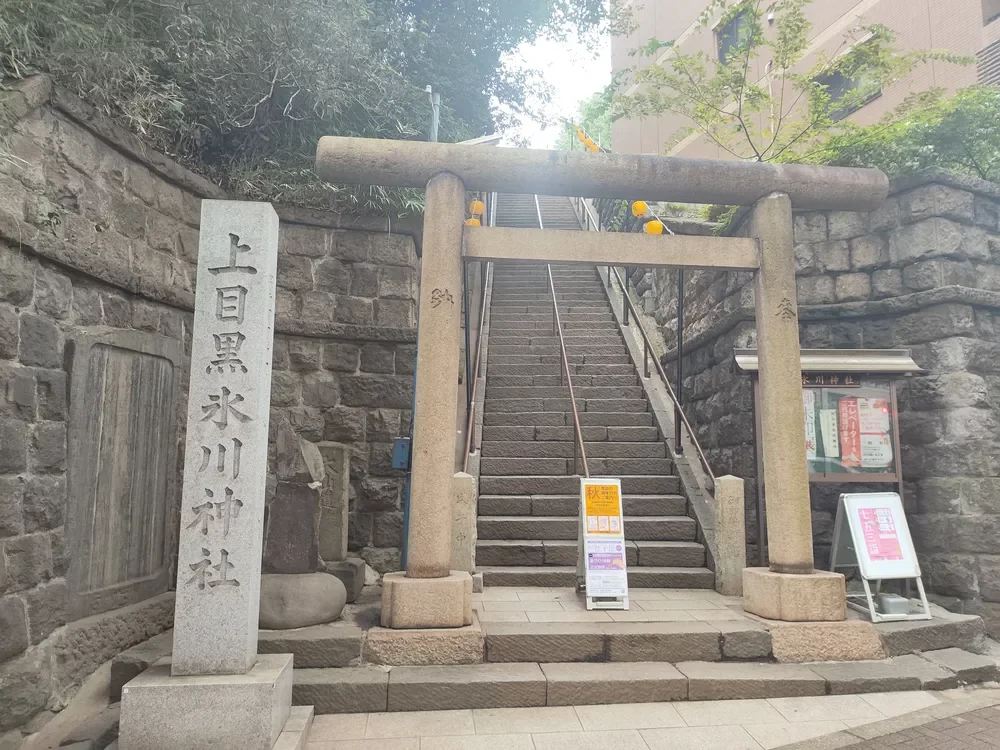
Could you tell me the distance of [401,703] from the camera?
3773 mm

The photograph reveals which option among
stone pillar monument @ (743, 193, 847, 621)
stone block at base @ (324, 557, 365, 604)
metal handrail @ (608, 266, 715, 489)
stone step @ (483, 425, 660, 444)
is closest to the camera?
stone pillar monument @ (743, 193, 847, 621)

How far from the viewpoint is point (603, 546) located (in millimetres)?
5082

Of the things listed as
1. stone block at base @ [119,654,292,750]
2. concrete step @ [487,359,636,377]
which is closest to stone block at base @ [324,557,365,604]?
stone block at base @ [119,654,292,750]

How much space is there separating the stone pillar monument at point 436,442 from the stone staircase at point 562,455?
1.48 metres

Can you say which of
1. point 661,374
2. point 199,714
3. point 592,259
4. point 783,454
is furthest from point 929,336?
point 199,714

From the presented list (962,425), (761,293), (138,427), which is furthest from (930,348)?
(138,427)

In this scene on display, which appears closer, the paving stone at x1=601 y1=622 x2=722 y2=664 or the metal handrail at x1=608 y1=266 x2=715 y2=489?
the paving stone at x1=601 y1=622 x2=722 y2=664

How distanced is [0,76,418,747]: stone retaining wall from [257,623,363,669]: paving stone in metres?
1.21

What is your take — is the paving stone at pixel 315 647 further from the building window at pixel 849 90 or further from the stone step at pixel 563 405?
the building window at pixel 849 90

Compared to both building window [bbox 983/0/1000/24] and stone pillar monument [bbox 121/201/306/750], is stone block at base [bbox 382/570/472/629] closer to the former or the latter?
stone pillar monument [bbox 121/201/306/750]

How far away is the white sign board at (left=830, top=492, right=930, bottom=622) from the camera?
16.1 feet

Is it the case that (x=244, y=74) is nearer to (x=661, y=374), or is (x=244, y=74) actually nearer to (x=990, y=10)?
(x=661, y=374)

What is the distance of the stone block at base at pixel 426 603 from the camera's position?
4.21 m

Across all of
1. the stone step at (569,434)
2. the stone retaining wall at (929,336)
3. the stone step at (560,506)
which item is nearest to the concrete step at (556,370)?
the stone step at (569,434)
